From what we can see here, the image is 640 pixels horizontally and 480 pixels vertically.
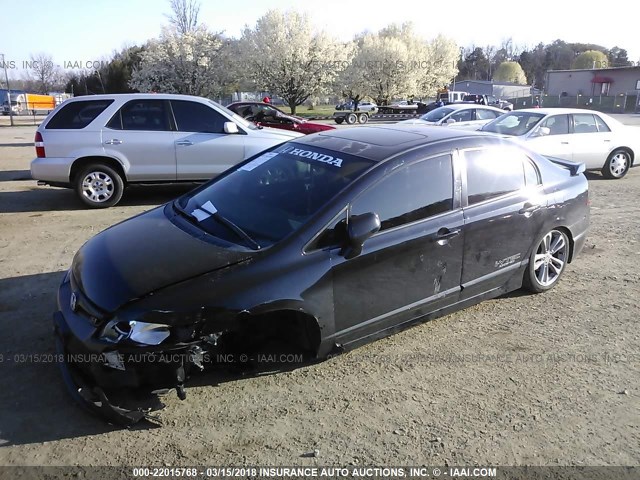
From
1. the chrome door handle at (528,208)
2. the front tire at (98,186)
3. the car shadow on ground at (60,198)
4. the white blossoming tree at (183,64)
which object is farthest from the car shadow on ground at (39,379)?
the white blossoming tree at (183,64)

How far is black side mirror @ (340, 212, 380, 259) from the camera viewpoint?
10.7 ft

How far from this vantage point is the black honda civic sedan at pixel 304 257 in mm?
2893

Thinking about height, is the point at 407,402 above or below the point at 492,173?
below

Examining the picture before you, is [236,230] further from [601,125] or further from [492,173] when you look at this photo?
[601,125]

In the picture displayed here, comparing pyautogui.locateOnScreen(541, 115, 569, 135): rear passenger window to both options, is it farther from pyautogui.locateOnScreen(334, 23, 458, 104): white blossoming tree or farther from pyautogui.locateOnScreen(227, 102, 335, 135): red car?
pyautogui.locateOnScreen(334, 23, 458, 104): white blossoming tree

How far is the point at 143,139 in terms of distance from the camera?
326 inches

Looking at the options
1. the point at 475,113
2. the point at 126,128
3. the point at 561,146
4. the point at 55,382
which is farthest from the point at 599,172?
the point at 55,382

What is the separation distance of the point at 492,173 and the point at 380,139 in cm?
101

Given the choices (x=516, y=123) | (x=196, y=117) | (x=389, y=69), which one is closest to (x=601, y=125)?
(x=516, y=123)

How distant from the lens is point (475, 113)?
15.8 meters

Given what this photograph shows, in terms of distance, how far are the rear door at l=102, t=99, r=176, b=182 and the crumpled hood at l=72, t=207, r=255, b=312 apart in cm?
491

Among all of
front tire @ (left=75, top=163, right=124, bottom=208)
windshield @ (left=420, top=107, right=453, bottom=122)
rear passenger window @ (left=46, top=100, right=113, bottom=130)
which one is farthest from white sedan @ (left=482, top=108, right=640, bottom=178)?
rear passenger window @ (left=46, top=100, right=113, bottom=130)

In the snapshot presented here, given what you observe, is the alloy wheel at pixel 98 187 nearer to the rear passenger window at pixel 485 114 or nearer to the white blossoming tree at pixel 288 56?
the rear passenger window at pixel 485 114

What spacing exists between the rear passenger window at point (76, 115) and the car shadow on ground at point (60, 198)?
133 cm
